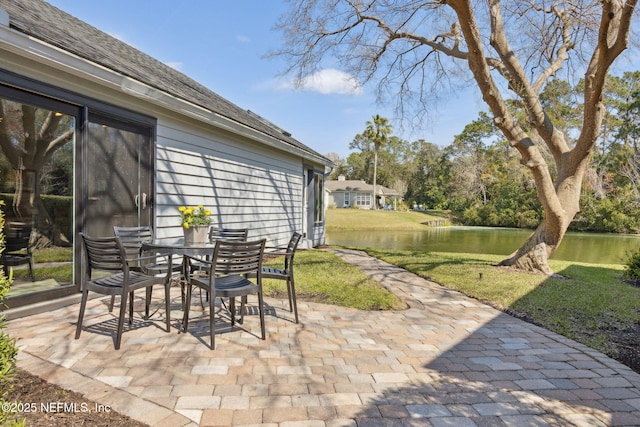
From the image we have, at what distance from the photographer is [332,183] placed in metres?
44.5

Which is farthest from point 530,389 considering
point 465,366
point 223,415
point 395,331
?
point 223,415

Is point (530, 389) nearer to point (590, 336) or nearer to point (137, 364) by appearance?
point (590, 336)

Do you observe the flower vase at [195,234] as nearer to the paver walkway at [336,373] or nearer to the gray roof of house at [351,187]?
the paver walkway at [336,373]

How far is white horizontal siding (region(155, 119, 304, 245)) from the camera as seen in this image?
215 inches

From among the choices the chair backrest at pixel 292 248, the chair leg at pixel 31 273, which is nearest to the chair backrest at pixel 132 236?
the chair leg at pixel 31 273

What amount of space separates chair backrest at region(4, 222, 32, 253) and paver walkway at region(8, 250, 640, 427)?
29.2 inches

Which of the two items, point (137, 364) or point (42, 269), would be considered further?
point (42, 269)

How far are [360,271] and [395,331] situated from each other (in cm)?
324

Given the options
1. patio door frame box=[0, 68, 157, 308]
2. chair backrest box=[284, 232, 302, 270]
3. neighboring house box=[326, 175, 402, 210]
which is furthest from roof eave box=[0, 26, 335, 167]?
neighboring house box=[326, 175, 402, 210]

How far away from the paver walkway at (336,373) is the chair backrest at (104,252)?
61 centimetres

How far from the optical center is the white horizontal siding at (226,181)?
17.9 feet

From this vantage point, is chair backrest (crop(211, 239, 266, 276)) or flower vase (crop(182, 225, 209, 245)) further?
flower vase (crop(182, 225, 209, 245))

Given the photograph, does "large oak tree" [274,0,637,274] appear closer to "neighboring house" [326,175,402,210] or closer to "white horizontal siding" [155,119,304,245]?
"white horizontal siding" [155,119,304,245]

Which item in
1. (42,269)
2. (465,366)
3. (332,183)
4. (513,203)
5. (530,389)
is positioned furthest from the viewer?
(332,183)
